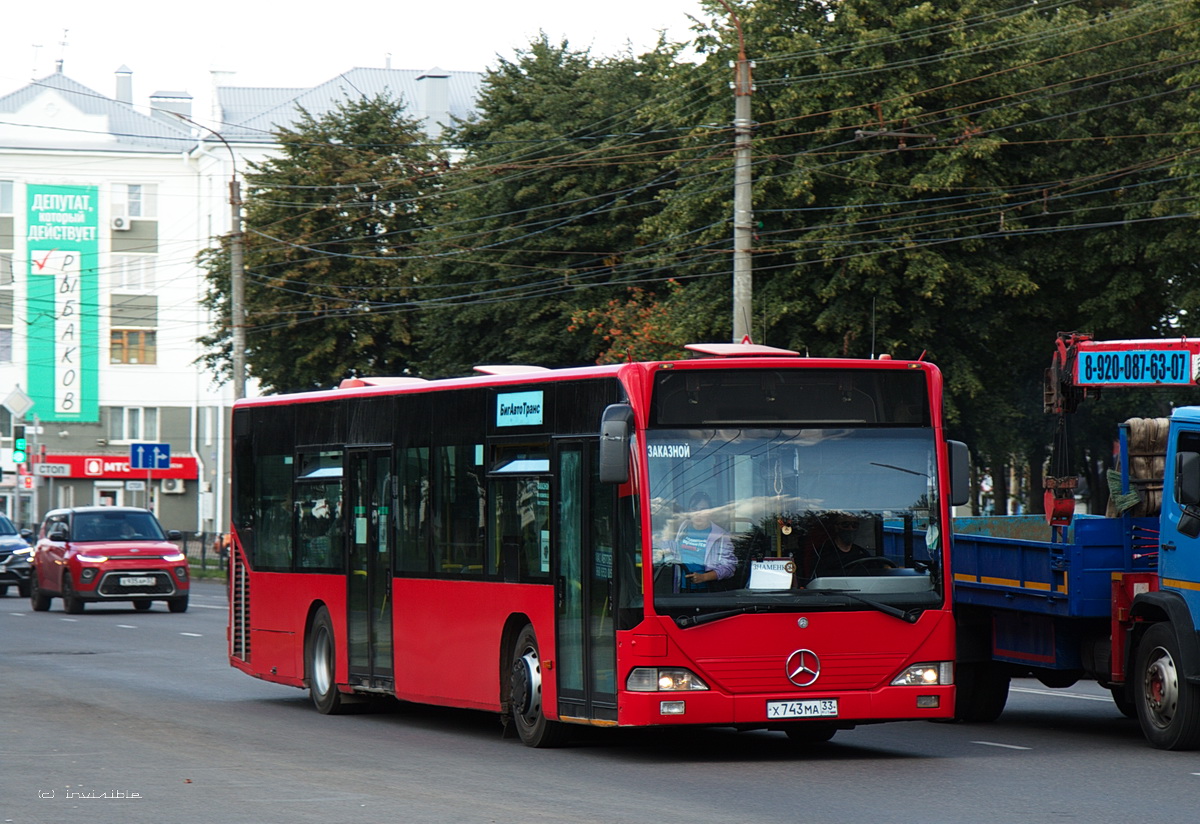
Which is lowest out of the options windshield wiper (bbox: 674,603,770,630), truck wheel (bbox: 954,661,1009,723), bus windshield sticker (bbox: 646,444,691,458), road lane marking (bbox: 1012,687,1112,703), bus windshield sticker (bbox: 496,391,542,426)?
road lane marking (bbox: 1012,687,1112,703)

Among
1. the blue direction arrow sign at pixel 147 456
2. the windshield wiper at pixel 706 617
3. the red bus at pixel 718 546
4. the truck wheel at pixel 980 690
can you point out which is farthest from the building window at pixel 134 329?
the windshield wiper at pixel 706 617

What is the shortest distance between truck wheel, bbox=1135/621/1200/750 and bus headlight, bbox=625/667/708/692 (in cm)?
321

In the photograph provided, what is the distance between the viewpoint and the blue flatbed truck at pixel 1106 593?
13.3 meters

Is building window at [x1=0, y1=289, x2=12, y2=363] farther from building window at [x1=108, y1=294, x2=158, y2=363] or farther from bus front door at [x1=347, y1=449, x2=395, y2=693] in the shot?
bus front door at [x1=347, y1=449, x2=395, y2=693]

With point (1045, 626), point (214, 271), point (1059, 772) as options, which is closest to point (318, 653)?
point (1045, 626)

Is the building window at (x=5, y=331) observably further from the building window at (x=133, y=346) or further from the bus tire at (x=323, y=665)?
the bus tire at (x=323, y=665)

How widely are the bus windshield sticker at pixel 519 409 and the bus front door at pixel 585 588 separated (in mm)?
476

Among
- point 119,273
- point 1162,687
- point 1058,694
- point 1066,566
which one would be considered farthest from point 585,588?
point 119,273

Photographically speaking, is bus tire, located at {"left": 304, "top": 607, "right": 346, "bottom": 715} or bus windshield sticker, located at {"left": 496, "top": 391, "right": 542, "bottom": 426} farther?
bus tire, located at {"left": 304, "top": 607, "right": 346, "bottom": 715}

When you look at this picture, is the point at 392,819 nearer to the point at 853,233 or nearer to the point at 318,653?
the point at 318,653

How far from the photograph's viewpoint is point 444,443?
608 inches

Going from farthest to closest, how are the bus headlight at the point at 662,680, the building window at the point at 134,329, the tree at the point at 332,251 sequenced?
the building window at the point at 134,329, the tree at the point at 332,251, the bus headlight at the point at 662,680

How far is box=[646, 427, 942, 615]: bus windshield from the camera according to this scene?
12672mm

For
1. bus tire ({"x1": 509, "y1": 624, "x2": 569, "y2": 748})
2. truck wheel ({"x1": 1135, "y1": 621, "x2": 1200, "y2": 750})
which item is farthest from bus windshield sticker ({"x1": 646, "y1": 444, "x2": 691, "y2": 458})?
truck wheel ({"x1": 1135, "y1": 621, "x2": 1200, "y2": 750})
